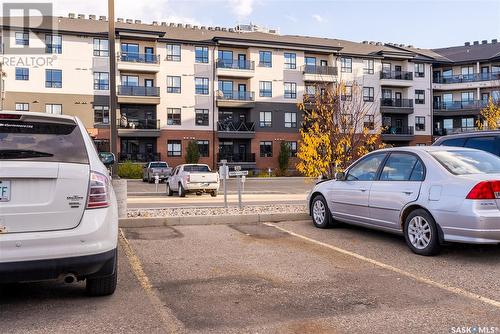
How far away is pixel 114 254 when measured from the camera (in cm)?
446

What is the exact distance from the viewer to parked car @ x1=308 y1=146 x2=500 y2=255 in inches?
239

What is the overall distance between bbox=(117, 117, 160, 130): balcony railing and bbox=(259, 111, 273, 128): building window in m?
10.9

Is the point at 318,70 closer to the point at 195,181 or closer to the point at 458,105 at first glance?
the point at 458,105

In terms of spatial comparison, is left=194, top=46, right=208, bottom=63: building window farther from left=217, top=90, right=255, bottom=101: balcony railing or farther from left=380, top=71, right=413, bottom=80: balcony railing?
left=380, top=71, right=413, bottom=80: balcony railing

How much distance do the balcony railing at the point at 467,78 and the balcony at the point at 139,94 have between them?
120ft

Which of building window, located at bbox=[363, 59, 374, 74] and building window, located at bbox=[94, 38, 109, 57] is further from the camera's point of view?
building window, located at bbox=[363, 59, 374, 74]

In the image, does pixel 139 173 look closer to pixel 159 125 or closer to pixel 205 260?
pixel 159 125

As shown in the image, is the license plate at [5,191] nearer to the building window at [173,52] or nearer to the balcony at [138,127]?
the balcony at [138,127]

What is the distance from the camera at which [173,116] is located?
46.9 m

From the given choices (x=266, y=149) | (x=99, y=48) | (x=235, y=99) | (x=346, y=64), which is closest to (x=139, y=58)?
(x=99, y=48)

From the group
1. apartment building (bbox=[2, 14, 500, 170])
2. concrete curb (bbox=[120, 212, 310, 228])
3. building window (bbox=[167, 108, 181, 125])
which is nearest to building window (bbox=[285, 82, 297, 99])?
apartment building (bbox=[2, 14, 500, 170])

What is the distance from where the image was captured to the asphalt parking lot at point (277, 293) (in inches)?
159

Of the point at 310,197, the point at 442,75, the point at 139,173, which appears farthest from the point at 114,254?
the point at 442,75

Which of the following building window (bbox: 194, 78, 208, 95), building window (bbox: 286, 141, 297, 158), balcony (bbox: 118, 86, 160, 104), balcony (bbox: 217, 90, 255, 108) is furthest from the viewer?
A: building window (bbox: 286, 141, 297, 158)
